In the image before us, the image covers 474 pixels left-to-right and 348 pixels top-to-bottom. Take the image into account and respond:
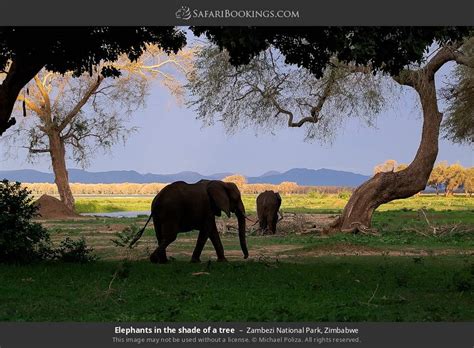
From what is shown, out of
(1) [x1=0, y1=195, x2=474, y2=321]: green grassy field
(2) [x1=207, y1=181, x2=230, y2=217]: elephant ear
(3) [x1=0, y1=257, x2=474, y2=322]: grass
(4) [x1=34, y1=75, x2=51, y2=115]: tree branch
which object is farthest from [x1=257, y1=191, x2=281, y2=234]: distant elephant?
(4) [x1=34, y1=75, x2=51, y2=115]: tree branch

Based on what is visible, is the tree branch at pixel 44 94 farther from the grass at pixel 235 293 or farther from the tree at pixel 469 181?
the tree at pixel 469 181

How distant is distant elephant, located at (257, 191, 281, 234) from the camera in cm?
3023

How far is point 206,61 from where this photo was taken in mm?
31719

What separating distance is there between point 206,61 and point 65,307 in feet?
72.2

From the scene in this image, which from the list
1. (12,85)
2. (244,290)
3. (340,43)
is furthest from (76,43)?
(244,290)

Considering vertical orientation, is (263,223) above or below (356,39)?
below

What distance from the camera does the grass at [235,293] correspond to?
10.3m

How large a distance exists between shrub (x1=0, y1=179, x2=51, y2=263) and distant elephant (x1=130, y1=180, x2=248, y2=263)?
252 centimetres

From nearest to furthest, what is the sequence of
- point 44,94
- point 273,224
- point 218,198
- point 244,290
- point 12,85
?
point 244,290 < point 12,85 < point 218,198 < point 273,224 < point 44,94

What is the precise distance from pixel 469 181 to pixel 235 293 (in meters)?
97.6

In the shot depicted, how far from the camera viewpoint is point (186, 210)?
54.8 feet

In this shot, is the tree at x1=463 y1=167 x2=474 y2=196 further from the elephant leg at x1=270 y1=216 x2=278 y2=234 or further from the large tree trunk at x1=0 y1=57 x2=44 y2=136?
the large tree trunk at x1=0 y1=57 x2=44 y2=136

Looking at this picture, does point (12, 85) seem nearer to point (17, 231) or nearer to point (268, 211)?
point (17, 231)

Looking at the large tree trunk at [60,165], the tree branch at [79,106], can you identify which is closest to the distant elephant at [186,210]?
the tree branch at [79,106]
